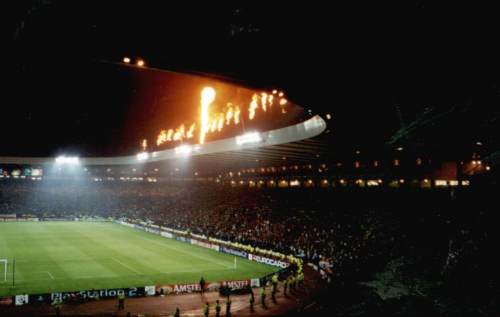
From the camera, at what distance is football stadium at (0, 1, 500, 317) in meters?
4.74

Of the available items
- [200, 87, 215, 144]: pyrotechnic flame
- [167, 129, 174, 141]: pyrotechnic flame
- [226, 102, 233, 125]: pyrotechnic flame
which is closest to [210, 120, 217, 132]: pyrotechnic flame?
[200, 87, 215, 144]: pyrotechnic flame

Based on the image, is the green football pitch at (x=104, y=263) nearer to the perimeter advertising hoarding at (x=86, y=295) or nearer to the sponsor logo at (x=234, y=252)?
the sponsor logo at (x=234, y=252)

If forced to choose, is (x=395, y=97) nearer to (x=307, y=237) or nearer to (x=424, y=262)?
(x=424, y=262)

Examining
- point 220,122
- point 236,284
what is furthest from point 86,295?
point 220,122

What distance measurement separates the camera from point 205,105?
39.7 metres

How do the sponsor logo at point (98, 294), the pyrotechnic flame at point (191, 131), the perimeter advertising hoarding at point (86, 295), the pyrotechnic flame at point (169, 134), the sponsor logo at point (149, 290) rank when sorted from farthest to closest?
the pyrotechnic flame at point (169, 134)
the pyrotechnic flame at point (191, 131)
the sponsor logo at point (149, 290)
the sponsor logo at point (98, 294)
the perimeter advertising hoarding at point (86, 295)

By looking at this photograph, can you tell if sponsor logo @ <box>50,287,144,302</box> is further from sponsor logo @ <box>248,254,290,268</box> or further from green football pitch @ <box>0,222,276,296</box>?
sponsor logo @ <box>248,254,290,268</box>

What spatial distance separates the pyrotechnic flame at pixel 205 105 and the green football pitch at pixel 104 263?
11865 millimetres

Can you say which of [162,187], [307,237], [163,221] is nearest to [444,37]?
[307,237]

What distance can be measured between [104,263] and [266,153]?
17073mm

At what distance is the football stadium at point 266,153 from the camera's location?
474 centimetres

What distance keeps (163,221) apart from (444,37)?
68.3 metres

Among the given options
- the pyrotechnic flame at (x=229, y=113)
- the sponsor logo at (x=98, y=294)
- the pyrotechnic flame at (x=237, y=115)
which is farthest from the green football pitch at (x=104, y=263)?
the pyrotechnic flame at (x=229, y=113)

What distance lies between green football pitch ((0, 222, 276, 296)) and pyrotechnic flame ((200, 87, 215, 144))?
11.9 m
